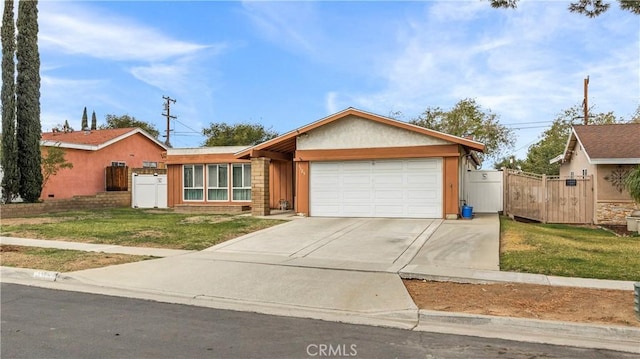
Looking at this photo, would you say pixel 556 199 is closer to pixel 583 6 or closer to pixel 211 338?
pixel 583 6

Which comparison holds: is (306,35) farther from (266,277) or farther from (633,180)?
(633,180)

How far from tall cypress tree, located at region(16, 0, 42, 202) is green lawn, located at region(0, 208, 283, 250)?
15.7 feet

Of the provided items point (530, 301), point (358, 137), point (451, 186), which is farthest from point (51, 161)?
point (530, 301)

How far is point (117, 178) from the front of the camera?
28594mm

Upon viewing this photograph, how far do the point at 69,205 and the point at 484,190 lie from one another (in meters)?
20.5

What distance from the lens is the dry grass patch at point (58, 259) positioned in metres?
9.44

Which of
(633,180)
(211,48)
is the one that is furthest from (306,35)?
(633,180)

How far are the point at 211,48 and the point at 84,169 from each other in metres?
13.6

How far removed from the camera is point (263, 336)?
535 centimetres

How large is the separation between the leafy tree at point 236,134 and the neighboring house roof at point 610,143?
32563 millimetres

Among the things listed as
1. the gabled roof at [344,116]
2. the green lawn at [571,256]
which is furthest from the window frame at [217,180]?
the green lawn at [571,256]

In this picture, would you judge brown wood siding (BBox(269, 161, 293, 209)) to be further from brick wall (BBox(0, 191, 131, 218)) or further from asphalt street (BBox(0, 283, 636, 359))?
asphalt street (BBox(0, 283, 636, 359))

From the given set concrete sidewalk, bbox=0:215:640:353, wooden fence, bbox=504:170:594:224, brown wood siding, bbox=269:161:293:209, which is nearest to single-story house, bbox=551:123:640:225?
wooden fence, bbox=504:170:594:224

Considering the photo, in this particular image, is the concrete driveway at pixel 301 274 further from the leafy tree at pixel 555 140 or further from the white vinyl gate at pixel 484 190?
the leafy tree at pixel 555 140
